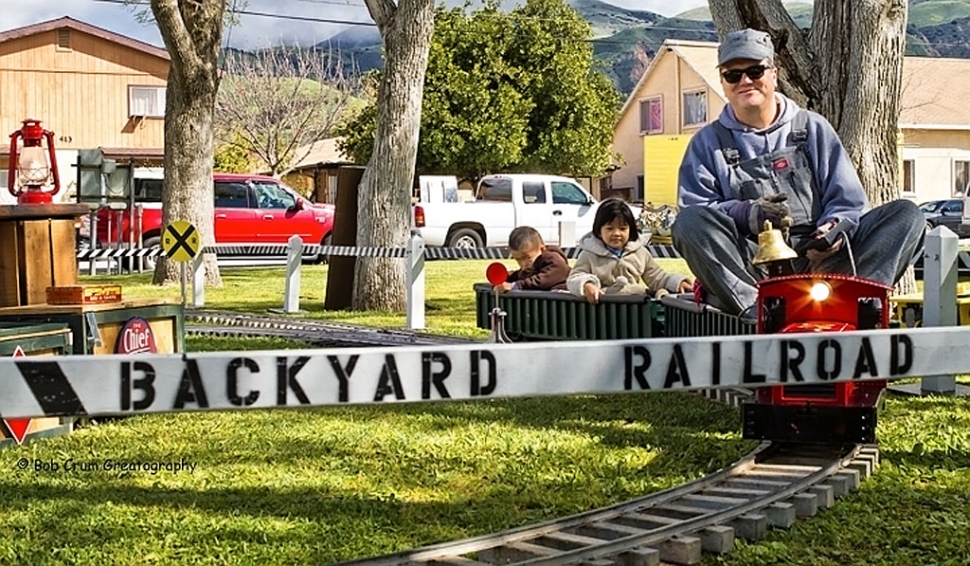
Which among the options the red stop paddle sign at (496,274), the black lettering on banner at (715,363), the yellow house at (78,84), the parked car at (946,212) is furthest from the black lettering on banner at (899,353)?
the yellow house at (78,84)

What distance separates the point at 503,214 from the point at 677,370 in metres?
28.8

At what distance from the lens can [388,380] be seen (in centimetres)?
356

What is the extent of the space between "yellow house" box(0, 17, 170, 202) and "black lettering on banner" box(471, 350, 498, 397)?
4745 centimetres

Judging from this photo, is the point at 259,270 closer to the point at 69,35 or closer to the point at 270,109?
the point at 69,35

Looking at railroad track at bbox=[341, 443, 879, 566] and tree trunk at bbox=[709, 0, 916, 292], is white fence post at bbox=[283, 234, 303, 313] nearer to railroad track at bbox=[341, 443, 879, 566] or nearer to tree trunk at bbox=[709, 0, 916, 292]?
Answer: tree trunk at bbox=[709, 0, 916, 292]

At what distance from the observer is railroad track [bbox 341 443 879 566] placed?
4.64 meters

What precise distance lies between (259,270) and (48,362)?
2496cm

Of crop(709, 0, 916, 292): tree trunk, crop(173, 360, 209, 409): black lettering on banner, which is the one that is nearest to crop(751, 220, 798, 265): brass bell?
crop(173, 360, 209, 409): black lettering on banner

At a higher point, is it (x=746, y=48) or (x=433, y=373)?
(x=746, y=48)

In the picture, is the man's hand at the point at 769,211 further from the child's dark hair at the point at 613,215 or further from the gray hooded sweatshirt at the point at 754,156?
the child's dark hair at the point at 613,215

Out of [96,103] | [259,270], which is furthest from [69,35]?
[259,270]

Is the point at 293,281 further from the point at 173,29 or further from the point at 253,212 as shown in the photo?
the point at 253,212

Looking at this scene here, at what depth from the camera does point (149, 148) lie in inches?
2015

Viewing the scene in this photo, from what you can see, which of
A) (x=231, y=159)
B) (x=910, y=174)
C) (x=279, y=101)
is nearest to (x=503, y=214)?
(x=910, y=174)
